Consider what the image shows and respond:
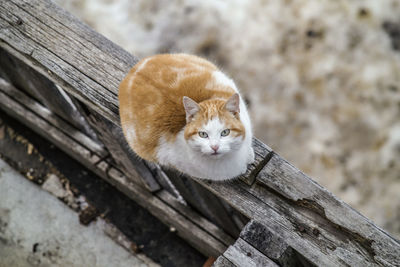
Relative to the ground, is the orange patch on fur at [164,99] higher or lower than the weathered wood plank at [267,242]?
higher

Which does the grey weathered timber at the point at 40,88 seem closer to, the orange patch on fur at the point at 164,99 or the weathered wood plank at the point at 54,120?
the weathered wood plank at the point at 54,120

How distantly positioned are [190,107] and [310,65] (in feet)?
5.84

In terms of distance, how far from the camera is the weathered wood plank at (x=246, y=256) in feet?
3.58

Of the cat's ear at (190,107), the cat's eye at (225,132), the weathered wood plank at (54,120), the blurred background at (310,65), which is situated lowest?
the weathered wood plank at (54,120)

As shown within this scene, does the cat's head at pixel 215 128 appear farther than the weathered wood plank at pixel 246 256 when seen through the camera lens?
Yes

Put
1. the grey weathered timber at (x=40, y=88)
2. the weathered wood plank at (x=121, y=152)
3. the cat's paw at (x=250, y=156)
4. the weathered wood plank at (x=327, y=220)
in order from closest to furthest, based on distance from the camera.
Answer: the weathered wood plank at (x=327, y=220) < the cat's paw at (x=250, y=156) < the weathered wood plank at (x=121, y=152) < the grey weathered timber at (x=40, y=88)

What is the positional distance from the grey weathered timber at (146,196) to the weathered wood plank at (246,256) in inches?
31.7

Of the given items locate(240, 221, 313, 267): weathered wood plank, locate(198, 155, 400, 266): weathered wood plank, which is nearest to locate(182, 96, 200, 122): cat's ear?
locate(198, 155, 400, 266): weathered wood plank

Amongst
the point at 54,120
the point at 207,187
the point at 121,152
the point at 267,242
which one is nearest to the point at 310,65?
the point at 121,152

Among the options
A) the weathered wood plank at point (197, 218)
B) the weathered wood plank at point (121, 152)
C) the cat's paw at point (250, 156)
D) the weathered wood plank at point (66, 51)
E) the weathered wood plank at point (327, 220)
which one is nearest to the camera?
the weathered wood plank at point (327, 220)

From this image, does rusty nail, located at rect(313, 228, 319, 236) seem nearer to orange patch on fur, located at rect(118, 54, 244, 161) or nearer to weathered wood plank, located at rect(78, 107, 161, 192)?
orange patch on fur, located at rect(118, 54, 244, 161)

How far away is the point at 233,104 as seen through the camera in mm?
1232

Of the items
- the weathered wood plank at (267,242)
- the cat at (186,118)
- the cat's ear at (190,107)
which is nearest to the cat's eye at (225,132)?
the cat at (186,118)

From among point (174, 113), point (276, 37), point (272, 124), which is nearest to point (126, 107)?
point (174, 113)
